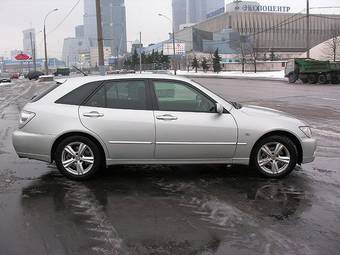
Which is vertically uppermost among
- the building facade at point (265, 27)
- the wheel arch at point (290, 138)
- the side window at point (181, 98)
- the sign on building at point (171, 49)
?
the building facade at point (265, 27)

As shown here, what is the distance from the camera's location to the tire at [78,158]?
6.84 meters

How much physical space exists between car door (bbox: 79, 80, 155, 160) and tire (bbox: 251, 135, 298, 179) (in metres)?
1.48

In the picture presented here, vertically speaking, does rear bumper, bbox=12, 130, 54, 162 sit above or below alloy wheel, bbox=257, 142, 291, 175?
above

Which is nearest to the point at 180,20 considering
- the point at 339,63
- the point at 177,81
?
the point at 339,63

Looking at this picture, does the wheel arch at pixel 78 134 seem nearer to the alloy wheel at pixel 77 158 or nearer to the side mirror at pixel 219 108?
the alloy wheel at pixel 77 158

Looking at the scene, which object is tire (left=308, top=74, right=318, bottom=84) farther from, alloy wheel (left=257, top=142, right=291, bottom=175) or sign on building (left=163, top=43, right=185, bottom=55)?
sign on building (left=163, top=43, right=185, bottom=55)

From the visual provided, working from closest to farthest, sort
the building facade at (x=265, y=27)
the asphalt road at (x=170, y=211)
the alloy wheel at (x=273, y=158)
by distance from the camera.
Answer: the asphalt road at (x=170, y=211)
the alloy wheel at (x=273, y=158)
the building facade at (x=265, y=27)

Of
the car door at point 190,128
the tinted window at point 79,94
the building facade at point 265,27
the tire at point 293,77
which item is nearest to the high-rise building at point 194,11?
the building facade at point 265,27

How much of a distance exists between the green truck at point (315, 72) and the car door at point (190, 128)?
34321 mm

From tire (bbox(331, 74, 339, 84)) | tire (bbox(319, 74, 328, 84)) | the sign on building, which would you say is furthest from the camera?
the sign on building

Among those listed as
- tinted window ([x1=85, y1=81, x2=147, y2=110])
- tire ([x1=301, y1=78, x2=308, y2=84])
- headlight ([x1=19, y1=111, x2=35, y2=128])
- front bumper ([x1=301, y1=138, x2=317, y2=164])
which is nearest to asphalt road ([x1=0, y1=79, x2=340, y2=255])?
front bumper ([x1=301, y1=138, x2=317, y2=164])

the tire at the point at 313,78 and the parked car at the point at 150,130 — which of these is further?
the tire at the point at 313,78

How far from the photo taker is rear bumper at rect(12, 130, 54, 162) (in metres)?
6.86

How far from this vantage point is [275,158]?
275 inches
